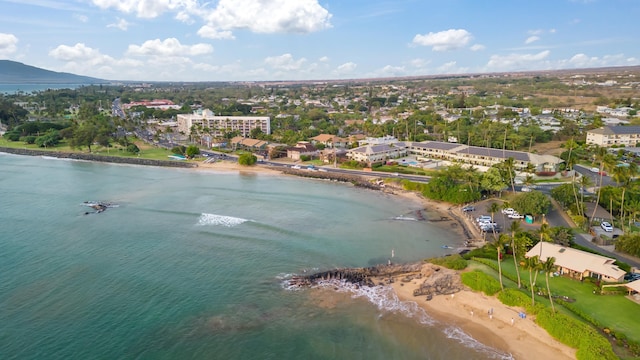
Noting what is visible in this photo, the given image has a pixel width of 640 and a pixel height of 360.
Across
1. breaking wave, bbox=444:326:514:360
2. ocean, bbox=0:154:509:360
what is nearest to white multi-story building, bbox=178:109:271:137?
ocean, bbox=0:154:509:360

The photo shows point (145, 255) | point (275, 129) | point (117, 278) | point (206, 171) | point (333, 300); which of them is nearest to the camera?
point (333, 300)

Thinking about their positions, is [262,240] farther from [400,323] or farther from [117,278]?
[400,323]

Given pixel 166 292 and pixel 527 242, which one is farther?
pixel 527 242

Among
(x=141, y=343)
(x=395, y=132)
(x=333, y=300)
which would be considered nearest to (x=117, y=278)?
(x=141, y=343)

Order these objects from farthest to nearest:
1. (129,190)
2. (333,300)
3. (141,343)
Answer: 1. (129,190)
2. (333,300)
3. (141,343)

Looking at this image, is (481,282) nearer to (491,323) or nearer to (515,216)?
(491,323)

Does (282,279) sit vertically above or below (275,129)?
below

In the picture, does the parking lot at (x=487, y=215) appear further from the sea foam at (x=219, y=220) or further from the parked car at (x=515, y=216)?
the sea foam at (x=219, y=220)
